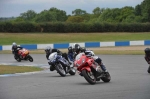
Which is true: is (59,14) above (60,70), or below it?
above

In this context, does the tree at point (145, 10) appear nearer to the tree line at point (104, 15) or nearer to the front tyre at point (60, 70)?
the tree line at point (104, 15)

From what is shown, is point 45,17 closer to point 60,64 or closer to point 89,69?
point 89,69

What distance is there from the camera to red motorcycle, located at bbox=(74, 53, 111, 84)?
9906 millimetres

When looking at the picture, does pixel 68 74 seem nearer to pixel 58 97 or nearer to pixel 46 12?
pixel 58 97

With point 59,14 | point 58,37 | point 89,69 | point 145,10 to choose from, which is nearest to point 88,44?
point 58,37

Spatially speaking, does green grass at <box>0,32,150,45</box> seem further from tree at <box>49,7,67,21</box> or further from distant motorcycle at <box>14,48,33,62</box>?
tree at <box>49,7,67,21</box>

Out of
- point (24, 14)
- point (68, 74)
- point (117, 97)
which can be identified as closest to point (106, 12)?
point (24, 14)

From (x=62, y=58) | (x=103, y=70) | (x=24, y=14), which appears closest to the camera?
(x=24, y=14)

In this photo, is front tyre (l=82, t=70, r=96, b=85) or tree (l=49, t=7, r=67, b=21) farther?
front tyre (l=82, t=70, r=96, b=85)

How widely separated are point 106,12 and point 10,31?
18466 mm

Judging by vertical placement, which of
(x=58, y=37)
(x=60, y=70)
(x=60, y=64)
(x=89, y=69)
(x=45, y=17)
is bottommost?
(x=60, y=70)

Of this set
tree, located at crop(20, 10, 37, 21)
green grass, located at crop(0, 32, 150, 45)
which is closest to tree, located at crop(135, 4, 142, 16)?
tree, located at crop(20, 10, 37, 21)

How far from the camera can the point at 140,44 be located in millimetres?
34656

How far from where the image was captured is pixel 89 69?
995 centimetres
